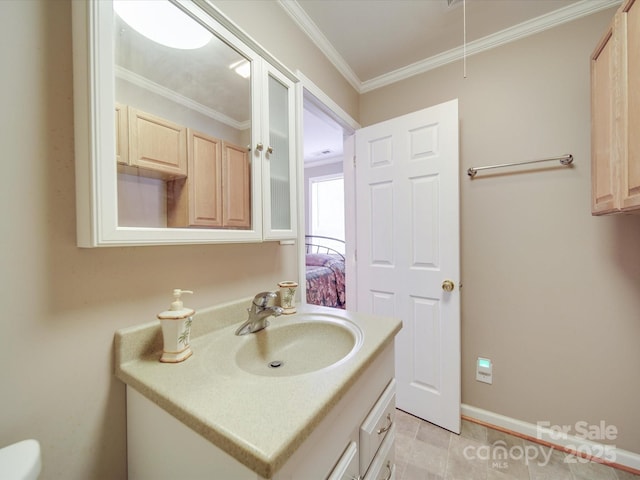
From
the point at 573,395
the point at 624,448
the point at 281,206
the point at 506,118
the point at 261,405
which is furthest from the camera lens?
the point at 506,118

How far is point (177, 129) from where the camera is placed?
77 centimetres

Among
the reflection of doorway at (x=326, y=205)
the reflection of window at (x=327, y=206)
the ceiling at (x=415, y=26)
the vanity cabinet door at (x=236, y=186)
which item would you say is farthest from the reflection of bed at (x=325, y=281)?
the ceiling at (x=415, y=26)

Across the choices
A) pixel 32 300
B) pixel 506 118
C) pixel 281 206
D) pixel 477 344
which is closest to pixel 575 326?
pixel 477 344

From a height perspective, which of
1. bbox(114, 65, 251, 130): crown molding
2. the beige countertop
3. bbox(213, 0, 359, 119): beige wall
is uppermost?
bbox(213, 0, 359, 119): beige wall

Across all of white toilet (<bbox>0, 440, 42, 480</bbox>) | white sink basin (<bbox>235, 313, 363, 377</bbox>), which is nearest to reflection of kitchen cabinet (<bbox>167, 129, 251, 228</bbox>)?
white sink basin (<bbox>235, 313, 363, 377</bbox>)

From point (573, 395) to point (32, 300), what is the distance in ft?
7.65

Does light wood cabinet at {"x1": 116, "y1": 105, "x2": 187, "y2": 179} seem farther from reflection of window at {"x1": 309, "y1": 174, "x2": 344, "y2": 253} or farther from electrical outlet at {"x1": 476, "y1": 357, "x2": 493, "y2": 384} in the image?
reflection of window at {"x1": 309, "y1": 174, "x2": 344, "y2": 253}

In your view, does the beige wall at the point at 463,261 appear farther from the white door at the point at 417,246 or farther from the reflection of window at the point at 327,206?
the reflection of window at the point at 327,206

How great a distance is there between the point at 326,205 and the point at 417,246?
2.84 m

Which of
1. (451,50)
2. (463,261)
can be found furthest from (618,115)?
(451,50)

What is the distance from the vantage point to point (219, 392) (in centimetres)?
54

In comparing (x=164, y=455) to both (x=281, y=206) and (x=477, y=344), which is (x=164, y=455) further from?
(x=477, y=344)

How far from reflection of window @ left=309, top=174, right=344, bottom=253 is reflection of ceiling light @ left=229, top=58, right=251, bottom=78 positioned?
3.28 meters

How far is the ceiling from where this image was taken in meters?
1.31
